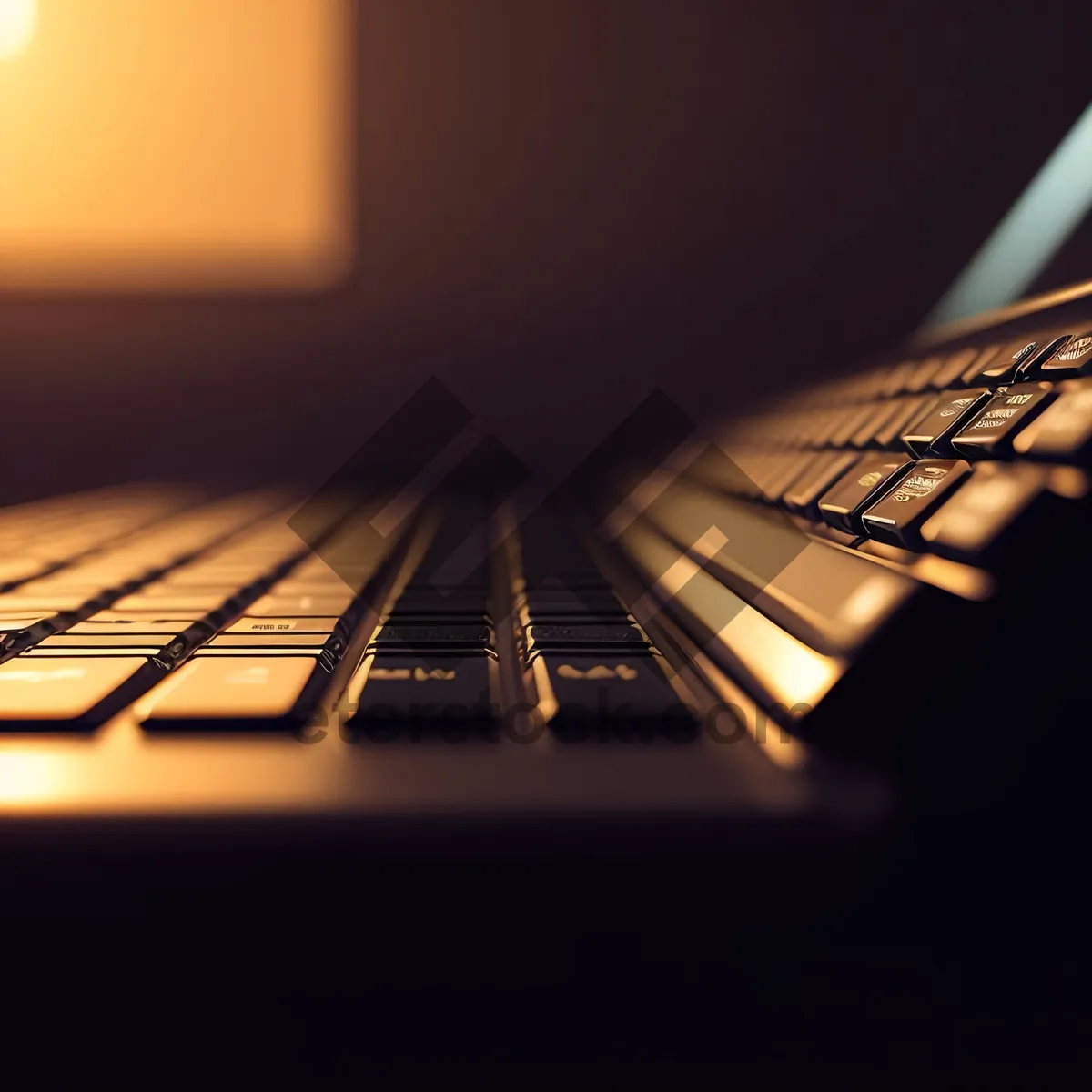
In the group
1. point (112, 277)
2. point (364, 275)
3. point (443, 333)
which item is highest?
point (112, 277)

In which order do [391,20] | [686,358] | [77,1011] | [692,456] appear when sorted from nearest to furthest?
[77,1011] < [692,456] < [391,20] < [686,358]

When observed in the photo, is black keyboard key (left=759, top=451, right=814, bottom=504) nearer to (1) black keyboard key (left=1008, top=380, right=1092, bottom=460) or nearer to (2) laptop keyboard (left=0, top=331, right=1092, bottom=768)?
(2) laptop keyboard (left=0, top=331, right=1092, bottom=768)

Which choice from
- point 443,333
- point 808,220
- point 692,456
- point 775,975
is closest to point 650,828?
point 775,975

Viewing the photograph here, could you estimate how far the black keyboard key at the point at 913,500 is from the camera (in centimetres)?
32

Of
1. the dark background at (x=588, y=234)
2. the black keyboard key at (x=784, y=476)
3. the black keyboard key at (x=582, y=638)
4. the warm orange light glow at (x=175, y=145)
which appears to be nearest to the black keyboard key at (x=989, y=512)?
the black keyboard key at (x=582, y=638)

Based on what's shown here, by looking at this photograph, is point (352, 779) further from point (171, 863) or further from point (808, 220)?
point (808, 220)

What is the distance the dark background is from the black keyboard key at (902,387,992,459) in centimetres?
117

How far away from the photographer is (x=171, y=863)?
0.82 ft

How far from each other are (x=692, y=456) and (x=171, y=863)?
0.90 m

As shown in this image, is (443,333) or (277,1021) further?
(443,333)

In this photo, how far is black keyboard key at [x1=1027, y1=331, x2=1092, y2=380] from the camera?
0.33 meters

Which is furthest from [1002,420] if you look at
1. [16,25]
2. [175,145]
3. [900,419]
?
[16,25]

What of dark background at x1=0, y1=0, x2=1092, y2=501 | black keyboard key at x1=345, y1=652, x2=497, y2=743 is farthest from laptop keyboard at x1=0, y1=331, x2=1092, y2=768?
dark background at x1=0, y1=0, x2=1092, y2=501

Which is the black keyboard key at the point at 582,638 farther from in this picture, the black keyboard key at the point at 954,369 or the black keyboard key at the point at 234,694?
the black keyboard key at the point at 954,369
